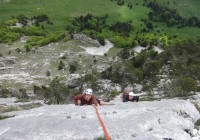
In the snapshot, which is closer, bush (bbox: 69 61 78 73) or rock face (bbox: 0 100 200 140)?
rock face (bbox: 0 100 200 140)

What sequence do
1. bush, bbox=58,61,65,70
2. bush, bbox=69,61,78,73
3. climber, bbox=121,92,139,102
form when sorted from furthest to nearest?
bush, bbox=58,61,65,70
bush, bbox=69,61,78,73
climber, bbox=121,92,139,102

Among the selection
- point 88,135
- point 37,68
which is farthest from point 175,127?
point 37,68

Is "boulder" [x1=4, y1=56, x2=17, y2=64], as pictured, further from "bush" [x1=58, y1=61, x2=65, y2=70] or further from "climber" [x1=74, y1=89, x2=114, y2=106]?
"climber" [x1=74, y1=89, x2=114, y2=106]

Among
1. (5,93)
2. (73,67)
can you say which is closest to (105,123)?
(5,93)

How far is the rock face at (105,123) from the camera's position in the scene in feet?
53.9

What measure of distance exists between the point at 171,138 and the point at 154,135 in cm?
81

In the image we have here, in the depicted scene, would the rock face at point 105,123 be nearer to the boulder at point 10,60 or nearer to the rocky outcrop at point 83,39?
the boulder at point 10,60

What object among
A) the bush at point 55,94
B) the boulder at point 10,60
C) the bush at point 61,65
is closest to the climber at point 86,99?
the bush at point 55,94

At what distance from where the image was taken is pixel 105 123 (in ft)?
58.9

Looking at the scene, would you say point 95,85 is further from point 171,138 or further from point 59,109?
point 171,138

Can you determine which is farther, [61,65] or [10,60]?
[10,60]

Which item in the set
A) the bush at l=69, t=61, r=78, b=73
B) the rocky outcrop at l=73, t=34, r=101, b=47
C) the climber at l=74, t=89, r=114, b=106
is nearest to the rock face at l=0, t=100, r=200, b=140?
the climber at l=74, t=89, r=114, b=106

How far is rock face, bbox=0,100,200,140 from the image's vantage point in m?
16.4

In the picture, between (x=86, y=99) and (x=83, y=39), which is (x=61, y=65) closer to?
(x=83, y=39)
